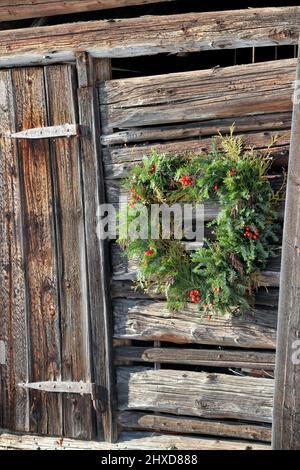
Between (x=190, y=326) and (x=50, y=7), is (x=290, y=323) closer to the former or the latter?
(x=190, y=326)

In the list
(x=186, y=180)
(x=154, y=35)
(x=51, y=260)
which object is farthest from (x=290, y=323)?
(x=154, y=35)

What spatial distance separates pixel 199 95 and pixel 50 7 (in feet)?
3.75

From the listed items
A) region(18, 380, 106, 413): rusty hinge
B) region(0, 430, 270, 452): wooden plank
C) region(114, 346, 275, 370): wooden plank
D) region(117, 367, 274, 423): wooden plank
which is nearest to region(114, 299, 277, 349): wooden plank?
region(114, 346, 275, 370): wooden plank

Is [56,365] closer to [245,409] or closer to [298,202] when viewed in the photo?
[245,409]

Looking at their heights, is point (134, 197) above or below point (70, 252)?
above

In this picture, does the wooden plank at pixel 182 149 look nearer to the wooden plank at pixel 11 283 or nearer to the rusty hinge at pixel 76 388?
the wooden plank at pixel 11 283

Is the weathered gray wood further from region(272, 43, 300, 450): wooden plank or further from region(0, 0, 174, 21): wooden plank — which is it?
region(0, 0, 174, 21): wooden plank

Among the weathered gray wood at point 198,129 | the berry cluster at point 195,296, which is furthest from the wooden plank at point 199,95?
the berry cluster at point 195,296

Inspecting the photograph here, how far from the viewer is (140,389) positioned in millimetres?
4492

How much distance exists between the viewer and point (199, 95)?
13.6 feet

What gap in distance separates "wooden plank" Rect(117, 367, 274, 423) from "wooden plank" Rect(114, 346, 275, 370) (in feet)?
0.23

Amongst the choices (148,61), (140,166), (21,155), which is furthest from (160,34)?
(148,61)

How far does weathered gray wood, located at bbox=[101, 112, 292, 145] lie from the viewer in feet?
13.1
